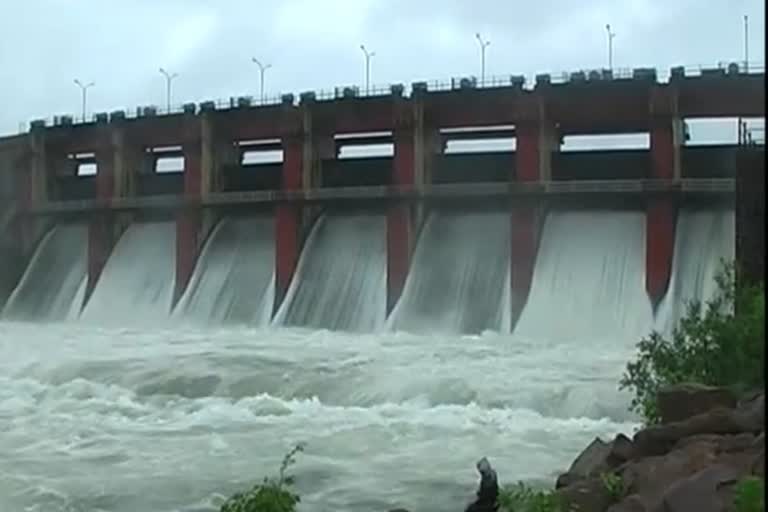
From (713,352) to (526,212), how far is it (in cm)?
1425

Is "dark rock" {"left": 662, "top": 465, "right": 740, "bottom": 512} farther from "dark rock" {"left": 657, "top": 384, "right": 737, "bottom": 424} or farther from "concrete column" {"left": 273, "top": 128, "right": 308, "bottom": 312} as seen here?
"concrete column" {"left": 273, "top": 128, "right": 308, "bottom": 312}

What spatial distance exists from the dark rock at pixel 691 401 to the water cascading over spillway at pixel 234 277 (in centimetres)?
1782

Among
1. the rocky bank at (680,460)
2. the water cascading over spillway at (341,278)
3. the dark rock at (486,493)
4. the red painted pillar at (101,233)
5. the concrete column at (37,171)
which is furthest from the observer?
the concrete column at (37,171)

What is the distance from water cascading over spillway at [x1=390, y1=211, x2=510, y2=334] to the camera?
2314 cm

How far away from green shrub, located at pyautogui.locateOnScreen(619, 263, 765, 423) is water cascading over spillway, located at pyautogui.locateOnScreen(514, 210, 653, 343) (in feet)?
36.6

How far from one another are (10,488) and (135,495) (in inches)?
53.6

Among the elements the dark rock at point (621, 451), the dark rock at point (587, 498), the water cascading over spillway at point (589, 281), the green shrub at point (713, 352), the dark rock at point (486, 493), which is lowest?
the dark rock at point (486, 493)

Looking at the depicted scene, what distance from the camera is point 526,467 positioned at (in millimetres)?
11133

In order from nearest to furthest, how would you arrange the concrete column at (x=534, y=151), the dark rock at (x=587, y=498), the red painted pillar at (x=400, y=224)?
the dark rock at (x=587, y=498)
the concrete column at (x=534, y=151)
the red painted pillar at (x=400, y=224)

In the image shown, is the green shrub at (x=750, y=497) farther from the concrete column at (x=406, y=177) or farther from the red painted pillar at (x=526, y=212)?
the concrete column at (x=406, y=177)

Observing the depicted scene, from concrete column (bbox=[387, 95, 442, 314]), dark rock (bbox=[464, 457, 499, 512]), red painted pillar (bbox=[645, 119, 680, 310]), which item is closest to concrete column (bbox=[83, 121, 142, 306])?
concrete column (bbox=[387, 95, 442, 314])

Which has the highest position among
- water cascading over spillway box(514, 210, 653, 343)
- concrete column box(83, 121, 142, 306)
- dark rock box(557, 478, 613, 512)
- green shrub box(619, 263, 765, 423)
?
concrete column box(83, 121, 142, 306)

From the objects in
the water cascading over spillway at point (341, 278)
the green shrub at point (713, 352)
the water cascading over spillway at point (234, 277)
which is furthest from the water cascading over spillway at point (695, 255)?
the green shrub at point (713, 352)

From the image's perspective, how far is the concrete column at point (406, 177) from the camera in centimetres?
2433
